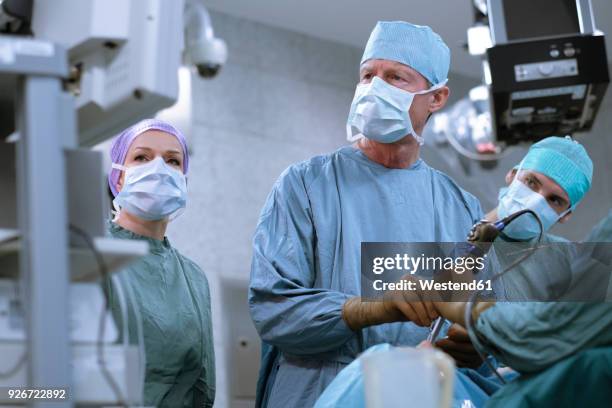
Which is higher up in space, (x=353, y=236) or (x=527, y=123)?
(x=527, y=123)

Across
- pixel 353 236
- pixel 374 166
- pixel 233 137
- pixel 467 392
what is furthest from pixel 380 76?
pixel 233 137

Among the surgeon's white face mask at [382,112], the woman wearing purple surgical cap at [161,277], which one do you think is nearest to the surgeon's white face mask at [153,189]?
the woman wearing purple surgical cap at [161,277]

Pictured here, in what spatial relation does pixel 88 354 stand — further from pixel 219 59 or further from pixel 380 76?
pixel 219 59

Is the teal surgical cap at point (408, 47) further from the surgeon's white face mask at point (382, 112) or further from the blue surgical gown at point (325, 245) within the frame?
the blue surgical gown at point (325, 245)

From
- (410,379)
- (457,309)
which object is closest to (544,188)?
(457,309)

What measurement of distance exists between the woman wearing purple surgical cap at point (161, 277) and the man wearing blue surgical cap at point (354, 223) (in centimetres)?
25

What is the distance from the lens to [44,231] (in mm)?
1566

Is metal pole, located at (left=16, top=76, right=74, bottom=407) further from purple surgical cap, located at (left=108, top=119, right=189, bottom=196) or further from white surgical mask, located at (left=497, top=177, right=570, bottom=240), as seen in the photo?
white surgical mask, located at (left=497, top=177, right=570, bottom=240)

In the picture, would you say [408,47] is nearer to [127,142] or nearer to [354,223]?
[354,223]

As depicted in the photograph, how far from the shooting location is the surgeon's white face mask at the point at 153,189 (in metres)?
2.94

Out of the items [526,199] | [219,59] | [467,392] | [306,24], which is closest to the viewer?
[467,392]

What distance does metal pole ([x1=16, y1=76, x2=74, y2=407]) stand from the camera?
1.54 m

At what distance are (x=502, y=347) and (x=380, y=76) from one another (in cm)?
116

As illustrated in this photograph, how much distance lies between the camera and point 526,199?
3180 mm
